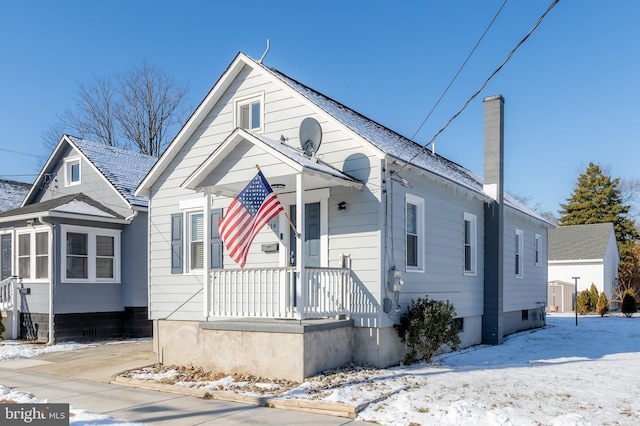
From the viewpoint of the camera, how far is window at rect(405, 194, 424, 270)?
431 inches

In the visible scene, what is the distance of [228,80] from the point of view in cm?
1205

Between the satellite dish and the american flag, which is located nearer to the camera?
the american flag

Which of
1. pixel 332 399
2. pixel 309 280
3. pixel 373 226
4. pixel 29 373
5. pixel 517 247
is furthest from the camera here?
pixel 517 247

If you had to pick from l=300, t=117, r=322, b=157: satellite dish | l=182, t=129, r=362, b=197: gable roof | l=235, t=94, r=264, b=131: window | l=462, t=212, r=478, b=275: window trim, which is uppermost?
l=235, t=94, r=264, b=131: window

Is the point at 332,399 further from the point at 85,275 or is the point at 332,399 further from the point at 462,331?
the point at 85,275

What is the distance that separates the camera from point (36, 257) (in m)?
15.5

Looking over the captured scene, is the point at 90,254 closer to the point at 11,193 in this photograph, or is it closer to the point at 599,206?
the point at 11,193

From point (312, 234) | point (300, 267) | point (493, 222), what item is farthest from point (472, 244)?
point (300, 267)

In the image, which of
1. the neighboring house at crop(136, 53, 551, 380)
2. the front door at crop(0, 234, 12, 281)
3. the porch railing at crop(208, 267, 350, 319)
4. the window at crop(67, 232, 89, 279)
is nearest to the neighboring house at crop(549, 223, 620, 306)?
the neighboring house at crop(136, 53, 551, 380)

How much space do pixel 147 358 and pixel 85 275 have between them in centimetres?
481

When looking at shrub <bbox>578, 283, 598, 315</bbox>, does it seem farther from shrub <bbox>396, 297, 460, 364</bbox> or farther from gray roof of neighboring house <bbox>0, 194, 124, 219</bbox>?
gray roof of neighboring house <bbox>0, 194, 124, 219</bbox>

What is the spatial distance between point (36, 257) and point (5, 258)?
1907mm

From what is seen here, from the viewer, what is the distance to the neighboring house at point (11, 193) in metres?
21.2

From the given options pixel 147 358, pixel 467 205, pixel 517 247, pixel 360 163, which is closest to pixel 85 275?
pixel 147 358
